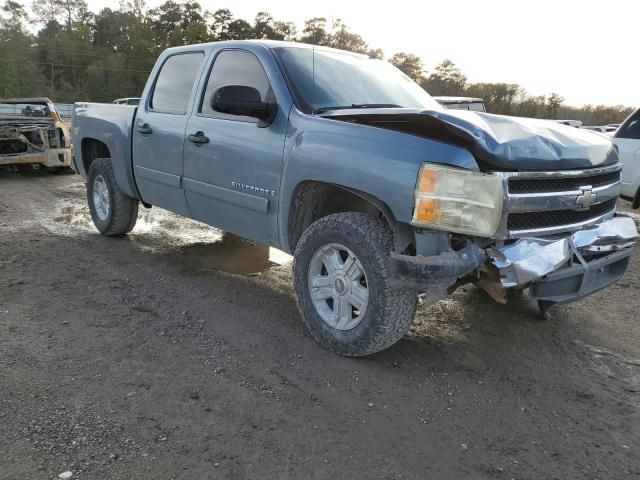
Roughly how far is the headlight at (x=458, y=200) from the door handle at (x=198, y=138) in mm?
2086

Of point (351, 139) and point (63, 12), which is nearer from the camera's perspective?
point (351, 139)

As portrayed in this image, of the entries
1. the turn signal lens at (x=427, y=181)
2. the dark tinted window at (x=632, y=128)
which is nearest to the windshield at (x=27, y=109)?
the turn signal lens at (x=427, y=181)

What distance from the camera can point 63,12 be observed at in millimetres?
84312

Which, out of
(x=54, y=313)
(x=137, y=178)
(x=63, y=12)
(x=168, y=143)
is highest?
(x=63, y=12)

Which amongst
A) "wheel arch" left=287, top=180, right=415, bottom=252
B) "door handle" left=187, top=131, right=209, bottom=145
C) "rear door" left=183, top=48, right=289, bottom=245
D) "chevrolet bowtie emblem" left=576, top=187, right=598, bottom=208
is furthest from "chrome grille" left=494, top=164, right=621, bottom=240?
"door handle" left=187, top=131, right=209, bottom=145

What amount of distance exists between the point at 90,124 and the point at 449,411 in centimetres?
501

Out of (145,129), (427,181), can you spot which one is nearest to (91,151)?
(145,129)

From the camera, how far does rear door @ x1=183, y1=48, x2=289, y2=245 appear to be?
3.75 meters

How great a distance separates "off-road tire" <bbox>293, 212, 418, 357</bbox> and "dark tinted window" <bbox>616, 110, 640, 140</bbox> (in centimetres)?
567

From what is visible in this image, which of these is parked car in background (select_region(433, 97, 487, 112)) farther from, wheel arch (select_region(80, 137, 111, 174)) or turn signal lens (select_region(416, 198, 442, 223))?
turn signal lens (select_region(416, 198, 442, 223))

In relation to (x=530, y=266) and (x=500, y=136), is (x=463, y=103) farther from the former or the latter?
(x=530, y=266)

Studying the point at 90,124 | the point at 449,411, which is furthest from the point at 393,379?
the point at 90,124

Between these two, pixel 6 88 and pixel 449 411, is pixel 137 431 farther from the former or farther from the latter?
pixel 6 88

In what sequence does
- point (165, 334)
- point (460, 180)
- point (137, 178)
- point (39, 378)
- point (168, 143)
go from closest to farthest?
point (460, 180) < point (39, 378) < point (165, 334) < point (168, 143) < point (137, 178)
